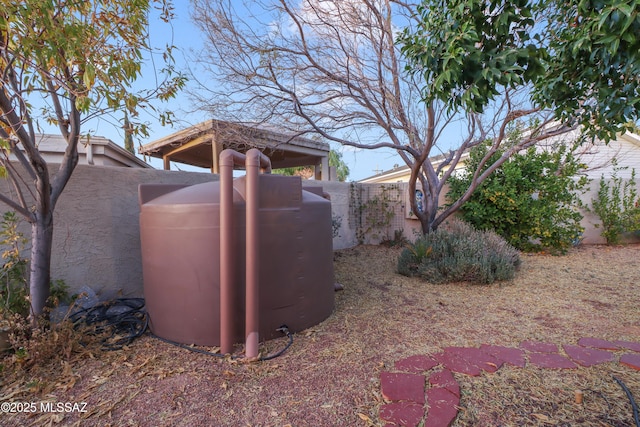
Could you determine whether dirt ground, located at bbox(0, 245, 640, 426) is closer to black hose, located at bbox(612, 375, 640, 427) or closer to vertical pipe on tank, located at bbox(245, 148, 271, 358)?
black hose, located at bbox(612, 375, 640, 427)

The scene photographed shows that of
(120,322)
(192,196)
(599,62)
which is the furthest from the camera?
(120,322)

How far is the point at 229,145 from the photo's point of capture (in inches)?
256

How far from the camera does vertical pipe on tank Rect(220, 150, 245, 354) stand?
7.52 feet

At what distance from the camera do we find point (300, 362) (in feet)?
7.35

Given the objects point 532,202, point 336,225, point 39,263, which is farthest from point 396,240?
point 39,263

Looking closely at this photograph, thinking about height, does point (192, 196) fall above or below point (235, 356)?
above

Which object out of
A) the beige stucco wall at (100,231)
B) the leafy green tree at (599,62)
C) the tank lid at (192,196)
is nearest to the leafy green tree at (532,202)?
the leafy green tree at (599,62)

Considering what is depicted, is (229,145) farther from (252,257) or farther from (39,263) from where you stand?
(252,257)

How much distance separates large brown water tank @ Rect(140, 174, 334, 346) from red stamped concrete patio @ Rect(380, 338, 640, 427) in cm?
103

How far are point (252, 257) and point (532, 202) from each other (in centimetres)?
623

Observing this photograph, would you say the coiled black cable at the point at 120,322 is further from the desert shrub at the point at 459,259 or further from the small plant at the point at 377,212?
the small plant at the point at 377,212

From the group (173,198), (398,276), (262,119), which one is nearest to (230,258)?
(173,198)

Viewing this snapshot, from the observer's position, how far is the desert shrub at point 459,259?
4.14 m

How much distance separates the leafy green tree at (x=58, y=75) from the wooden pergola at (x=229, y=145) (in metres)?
0.76
